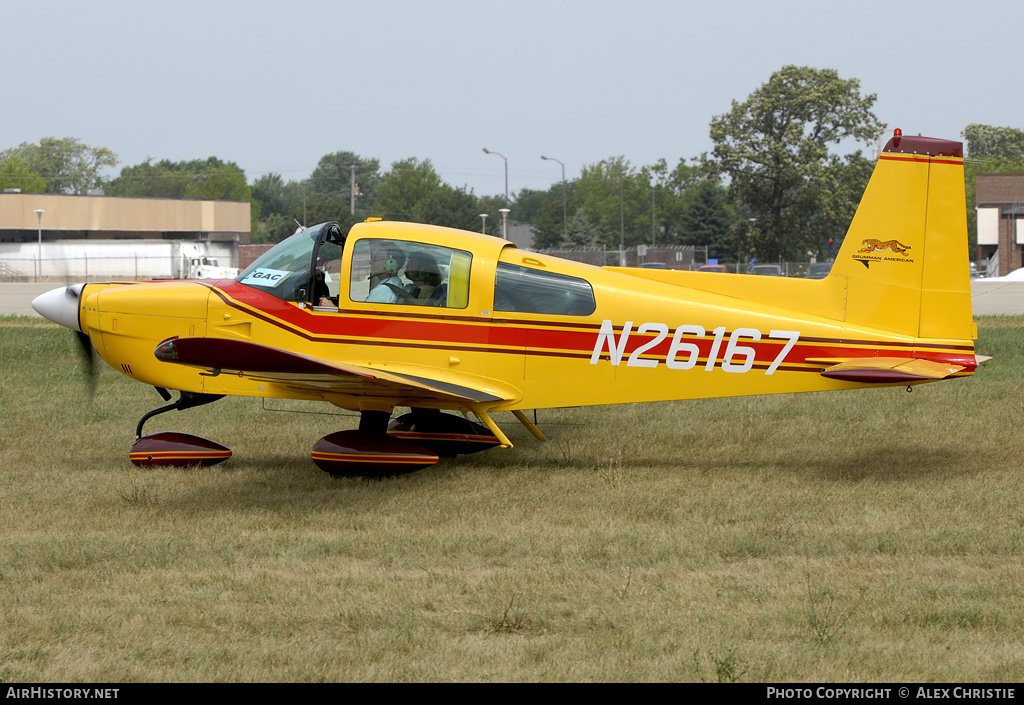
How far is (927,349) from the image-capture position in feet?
25.9

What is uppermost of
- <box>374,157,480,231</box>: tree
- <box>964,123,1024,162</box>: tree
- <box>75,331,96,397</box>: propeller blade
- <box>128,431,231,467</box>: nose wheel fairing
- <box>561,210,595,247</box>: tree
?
<box>964,123,1024,162</box>: tree

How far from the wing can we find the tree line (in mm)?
4877

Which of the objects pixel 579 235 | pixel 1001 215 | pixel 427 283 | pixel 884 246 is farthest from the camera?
pixel 579 235

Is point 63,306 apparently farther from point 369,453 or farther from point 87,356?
point 369,453

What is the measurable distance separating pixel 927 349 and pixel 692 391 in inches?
75.3

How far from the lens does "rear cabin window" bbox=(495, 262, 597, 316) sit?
27.1 feet

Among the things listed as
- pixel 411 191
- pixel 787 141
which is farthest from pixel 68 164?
pixel 787 141

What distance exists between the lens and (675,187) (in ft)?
390

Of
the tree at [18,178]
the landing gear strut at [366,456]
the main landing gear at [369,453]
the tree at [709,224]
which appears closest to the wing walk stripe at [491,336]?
the main landing gear at [369,453]

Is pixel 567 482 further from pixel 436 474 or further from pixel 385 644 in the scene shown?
pixel 385 644

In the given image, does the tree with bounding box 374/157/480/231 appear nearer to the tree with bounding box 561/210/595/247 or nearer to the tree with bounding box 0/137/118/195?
the tree with bounding box 561/210/595/247

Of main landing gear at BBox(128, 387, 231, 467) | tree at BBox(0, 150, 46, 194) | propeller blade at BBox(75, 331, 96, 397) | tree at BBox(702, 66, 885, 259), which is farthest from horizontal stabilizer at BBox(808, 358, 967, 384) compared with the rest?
tree at BBox(0, 150, 46, 194)

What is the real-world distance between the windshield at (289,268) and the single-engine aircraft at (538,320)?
0.05 feet

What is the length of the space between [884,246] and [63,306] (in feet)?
23.6
